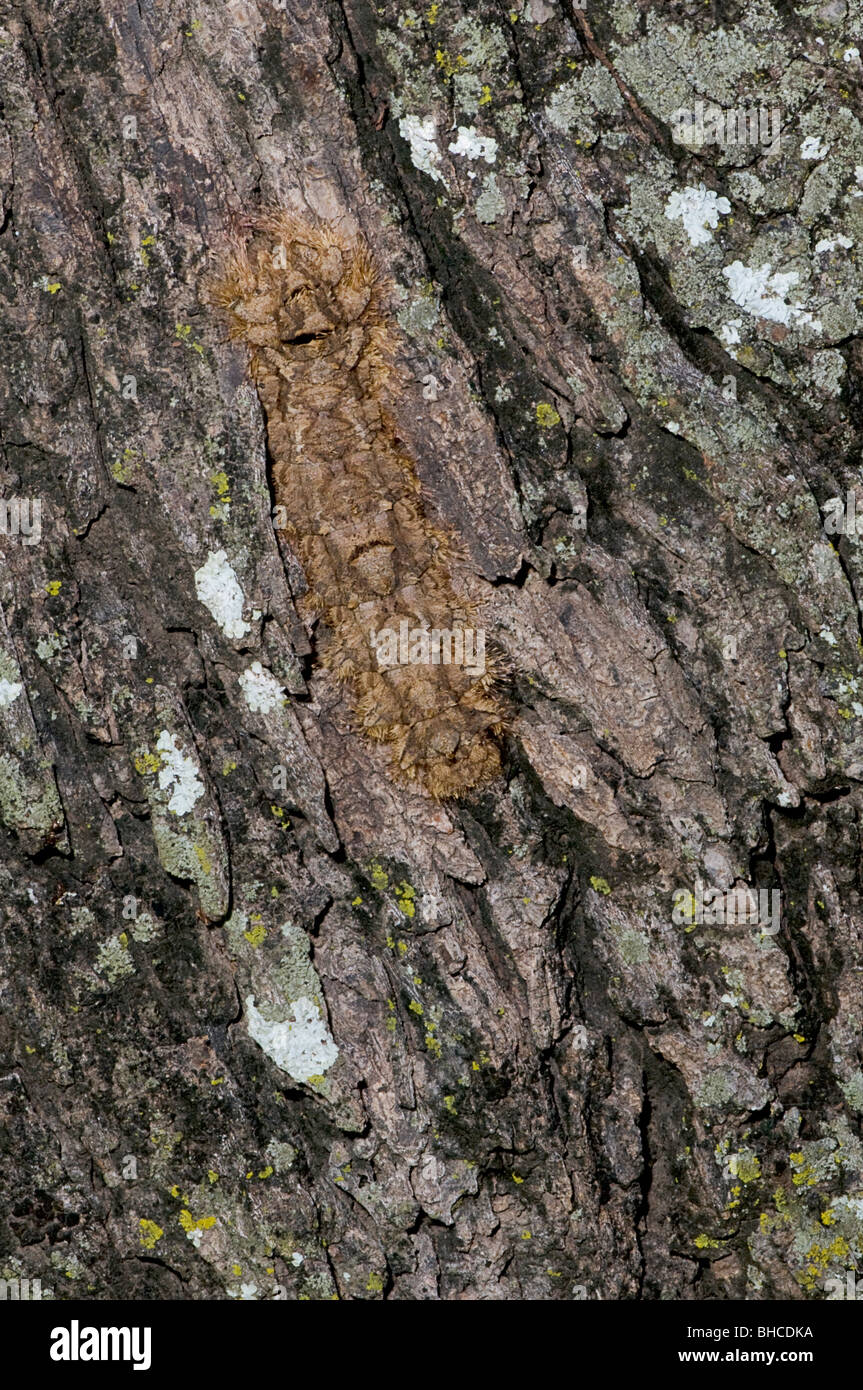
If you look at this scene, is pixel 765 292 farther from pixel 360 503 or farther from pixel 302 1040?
pixel 302 1040

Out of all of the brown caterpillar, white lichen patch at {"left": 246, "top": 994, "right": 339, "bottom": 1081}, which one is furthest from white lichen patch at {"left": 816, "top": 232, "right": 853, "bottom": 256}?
white lichen patch at {"left": 246, "top": 994, "right": 339, "bottom": 1081}

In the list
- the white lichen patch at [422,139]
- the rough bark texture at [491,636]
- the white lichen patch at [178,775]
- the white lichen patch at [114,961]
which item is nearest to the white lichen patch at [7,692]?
the rough bark texture at [491,636]

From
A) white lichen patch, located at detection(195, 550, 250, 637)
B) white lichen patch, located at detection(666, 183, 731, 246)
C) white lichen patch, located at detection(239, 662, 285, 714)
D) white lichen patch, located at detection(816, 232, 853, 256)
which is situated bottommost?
white lichen patch, located at detection(239, 662, 285, 714)

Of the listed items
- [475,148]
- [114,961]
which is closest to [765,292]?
[475,148]

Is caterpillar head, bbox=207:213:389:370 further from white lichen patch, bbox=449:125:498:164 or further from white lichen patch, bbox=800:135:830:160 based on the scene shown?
white lichen patch, bbox=800:135:830:160

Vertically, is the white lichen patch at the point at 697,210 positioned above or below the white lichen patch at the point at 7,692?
above

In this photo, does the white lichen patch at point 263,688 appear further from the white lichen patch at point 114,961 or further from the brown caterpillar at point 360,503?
the white lichen patch at point 114,961
